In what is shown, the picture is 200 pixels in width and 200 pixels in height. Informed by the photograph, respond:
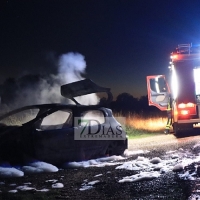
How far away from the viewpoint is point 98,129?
7883 millimetres

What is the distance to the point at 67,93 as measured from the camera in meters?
8.26

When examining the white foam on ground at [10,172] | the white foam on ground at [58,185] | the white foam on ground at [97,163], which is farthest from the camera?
the white foam on ground at [97,163]

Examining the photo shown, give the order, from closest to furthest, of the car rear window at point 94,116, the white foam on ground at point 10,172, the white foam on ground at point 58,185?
the white foam on ground at point 58,185 < the white foam on ground at point 10,172 < the car rear window at point 94,116

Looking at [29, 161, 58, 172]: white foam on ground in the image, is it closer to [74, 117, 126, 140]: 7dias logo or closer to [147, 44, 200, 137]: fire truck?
[74, 117, 126, 140]: 7dias logo

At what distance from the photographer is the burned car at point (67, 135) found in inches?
272

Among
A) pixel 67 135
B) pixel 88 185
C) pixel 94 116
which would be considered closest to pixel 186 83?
pixel 94 116

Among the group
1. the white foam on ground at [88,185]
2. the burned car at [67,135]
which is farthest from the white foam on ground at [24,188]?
the burned car at [67,135]

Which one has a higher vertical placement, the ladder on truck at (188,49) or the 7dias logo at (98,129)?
the ladder on truck at (188,49)

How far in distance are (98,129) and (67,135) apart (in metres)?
0.81

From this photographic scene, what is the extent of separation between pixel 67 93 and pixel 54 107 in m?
0.83

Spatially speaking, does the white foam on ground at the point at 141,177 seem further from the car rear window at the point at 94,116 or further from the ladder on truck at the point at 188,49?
the ladder on truck at the point at 188,49

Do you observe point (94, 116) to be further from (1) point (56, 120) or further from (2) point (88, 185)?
(2) point (88, 185)

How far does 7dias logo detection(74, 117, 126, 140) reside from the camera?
7605 mm

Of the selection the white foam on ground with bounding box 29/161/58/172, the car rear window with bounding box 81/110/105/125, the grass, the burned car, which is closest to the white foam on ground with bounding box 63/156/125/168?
the burned car
